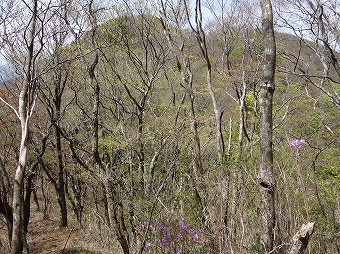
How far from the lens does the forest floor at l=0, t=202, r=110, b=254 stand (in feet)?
32.3

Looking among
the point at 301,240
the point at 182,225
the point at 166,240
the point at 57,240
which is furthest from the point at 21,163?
the point at 57,240

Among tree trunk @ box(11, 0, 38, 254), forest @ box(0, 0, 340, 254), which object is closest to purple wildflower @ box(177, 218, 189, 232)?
forest @ box(0, 0, 340, 254)

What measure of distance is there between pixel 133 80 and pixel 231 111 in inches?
238

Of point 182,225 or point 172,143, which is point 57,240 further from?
point 182,225

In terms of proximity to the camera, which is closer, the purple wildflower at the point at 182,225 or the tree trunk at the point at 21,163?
the purple wildflower at the point at 182,225

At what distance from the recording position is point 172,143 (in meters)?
8.50

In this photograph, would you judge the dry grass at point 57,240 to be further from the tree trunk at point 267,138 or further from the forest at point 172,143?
the tree trunk at point 267,138

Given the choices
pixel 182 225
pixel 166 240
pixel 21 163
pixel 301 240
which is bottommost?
pixel 166 240

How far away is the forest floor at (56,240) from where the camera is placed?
388 inches

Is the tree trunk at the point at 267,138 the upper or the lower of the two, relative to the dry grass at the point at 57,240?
upper

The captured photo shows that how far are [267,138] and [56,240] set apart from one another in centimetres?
1014

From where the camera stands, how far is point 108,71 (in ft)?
38.3

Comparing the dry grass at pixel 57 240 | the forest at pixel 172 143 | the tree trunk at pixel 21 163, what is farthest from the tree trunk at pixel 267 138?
the dry grass at pixel 57 240

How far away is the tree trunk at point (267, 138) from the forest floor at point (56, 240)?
6.97m
